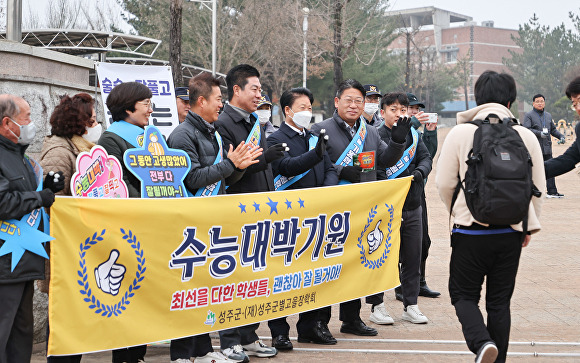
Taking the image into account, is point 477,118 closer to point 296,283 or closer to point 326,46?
point 296,283

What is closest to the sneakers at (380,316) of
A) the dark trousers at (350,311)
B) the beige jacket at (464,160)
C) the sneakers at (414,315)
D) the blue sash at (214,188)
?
the sneakers at (414,315)

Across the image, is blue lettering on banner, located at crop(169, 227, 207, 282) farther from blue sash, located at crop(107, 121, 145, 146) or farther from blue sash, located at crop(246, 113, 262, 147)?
blue sash, located at crop(246, 113, 262, 147)

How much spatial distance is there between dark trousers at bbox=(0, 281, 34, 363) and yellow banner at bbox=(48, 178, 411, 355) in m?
0.16

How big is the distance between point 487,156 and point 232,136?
2044 mm

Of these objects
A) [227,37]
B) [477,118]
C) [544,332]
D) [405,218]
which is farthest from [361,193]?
[227,37]

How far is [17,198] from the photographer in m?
4.03

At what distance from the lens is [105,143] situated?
491cm

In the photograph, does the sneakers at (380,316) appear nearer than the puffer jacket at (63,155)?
No

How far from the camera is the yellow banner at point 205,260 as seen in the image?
4410mm

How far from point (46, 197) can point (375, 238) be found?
3.19 meters

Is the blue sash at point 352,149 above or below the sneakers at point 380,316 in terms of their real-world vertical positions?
above

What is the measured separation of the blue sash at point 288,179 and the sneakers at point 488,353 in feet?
7.29

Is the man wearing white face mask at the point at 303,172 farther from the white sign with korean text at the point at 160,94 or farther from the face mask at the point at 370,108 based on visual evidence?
the white sign with korean text at the point at 160,94

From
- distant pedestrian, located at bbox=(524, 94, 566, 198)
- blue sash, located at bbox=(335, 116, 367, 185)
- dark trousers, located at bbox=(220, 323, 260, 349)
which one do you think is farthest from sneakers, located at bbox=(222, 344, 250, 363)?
distant pedestrian, located at bbox=(524, 94, 566, 198)
